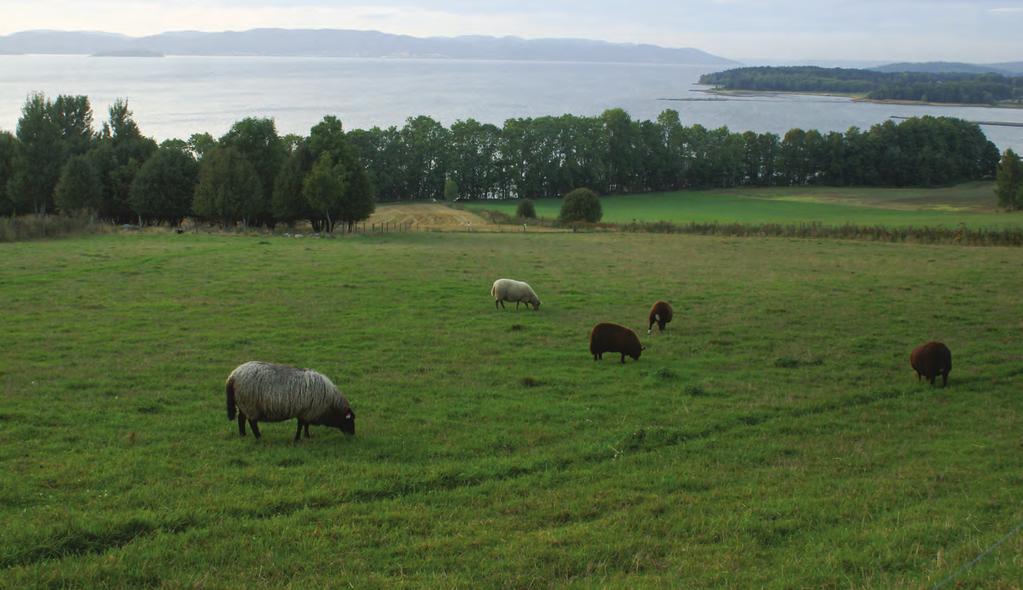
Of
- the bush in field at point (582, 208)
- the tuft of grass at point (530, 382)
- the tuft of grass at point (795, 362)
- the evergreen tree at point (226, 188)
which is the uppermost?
the evergreen tree at point (226, 188)

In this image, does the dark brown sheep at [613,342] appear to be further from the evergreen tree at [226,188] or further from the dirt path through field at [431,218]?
the dirt path through field at [431,218]

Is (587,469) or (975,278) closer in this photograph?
(587,469)

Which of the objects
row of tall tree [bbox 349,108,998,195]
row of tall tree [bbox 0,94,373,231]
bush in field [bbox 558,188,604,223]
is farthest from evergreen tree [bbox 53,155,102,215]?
row of tall tree [bbox 349,108,998,195]

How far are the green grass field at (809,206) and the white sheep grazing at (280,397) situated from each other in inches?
2714

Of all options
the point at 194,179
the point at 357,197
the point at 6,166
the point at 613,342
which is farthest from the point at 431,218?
the point at 613,342

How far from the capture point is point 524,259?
41.7 m

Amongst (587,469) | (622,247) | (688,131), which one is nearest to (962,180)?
(688,131)

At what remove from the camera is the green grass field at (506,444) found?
8.73 metres

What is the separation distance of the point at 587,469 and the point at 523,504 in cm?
180

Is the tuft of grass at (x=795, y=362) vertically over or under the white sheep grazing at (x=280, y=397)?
under

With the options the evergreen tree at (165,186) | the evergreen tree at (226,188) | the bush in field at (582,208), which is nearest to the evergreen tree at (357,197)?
the evergreen tree at (226,188)

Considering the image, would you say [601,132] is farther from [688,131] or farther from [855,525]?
[855,525]

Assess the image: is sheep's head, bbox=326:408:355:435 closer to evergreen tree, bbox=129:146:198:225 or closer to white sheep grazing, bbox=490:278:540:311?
white sheep grazing, bbox=490:278:540:311

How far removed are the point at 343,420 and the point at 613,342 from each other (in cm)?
854
